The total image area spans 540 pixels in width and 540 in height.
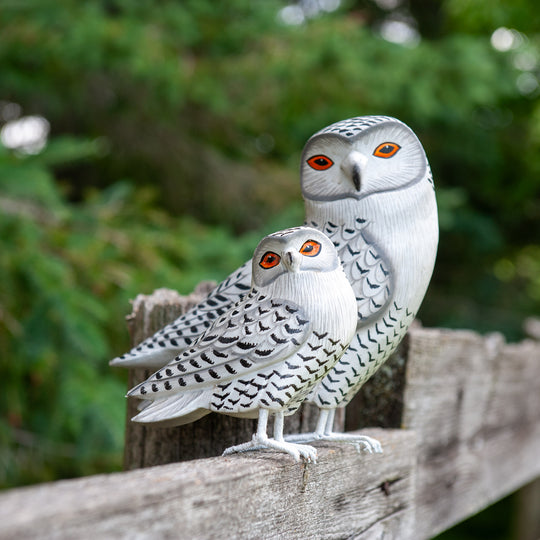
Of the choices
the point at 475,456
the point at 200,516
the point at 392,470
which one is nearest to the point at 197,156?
the point at 475,456

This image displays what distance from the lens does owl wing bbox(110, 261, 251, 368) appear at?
109 cm

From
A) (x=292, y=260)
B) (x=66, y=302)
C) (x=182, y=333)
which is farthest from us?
(x=66, y=302)

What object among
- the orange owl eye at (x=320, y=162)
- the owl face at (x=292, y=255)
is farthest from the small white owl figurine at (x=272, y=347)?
the orange owl eye at (x=320, y=162)

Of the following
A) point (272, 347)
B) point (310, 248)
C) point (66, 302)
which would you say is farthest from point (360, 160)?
point (66, 302)

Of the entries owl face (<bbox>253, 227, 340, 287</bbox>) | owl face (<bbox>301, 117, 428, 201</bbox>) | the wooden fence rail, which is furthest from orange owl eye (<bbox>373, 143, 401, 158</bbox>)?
the wooden fence rail

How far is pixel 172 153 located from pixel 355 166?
3536 mm

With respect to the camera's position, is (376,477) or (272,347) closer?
(272,347)

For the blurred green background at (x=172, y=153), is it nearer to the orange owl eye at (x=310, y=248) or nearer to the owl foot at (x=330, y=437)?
the owl foot at (x=330, y=437)

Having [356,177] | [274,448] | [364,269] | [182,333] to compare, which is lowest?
[274,448]

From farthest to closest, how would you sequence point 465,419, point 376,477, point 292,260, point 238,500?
1. point 465,419
2. point 376,477
3. point 292,260
4. point 238,500

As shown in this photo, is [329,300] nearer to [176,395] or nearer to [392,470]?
[176,395]

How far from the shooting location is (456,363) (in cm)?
177

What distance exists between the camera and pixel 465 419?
1.87m

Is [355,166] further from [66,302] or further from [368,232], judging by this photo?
[66,302]
